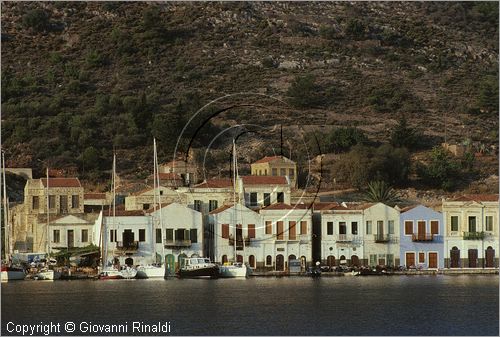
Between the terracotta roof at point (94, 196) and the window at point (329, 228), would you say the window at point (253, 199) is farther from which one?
the terracotta roof at point (94, 196)

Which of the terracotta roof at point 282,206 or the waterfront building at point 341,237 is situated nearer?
the terracotta roof at point 282,206

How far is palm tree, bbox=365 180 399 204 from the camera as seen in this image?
342ft

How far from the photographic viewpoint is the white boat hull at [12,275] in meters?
84.8

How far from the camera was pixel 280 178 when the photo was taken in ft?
314

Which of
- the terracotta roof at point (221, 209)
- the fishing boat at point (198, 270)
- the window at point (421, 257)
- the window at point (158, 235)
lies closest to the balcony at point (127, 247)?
the window at point (158, 235)

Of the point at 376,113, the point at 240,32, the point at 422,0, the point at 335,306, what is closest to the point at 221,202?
the point at 335,306

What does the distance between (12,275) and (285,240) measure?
15.6 meters

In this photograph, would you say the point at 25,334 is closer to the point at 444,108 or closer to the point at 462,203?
the point at 462,203

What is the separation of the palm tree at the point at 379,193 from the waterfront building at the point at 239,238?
1507cm

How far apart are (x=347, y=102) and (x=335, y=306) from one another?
3567 inches

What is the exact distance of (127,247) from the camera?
88.1 m

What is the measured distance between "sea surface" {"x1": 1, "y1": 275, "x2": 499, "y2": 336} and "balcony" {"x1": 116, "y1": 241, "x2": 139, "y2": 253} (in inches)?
183

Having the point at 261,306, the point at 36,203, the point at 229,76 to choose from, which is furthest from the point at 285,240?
the point at 229,76

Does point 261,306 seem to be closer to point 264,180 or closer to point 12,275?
point 12,275
